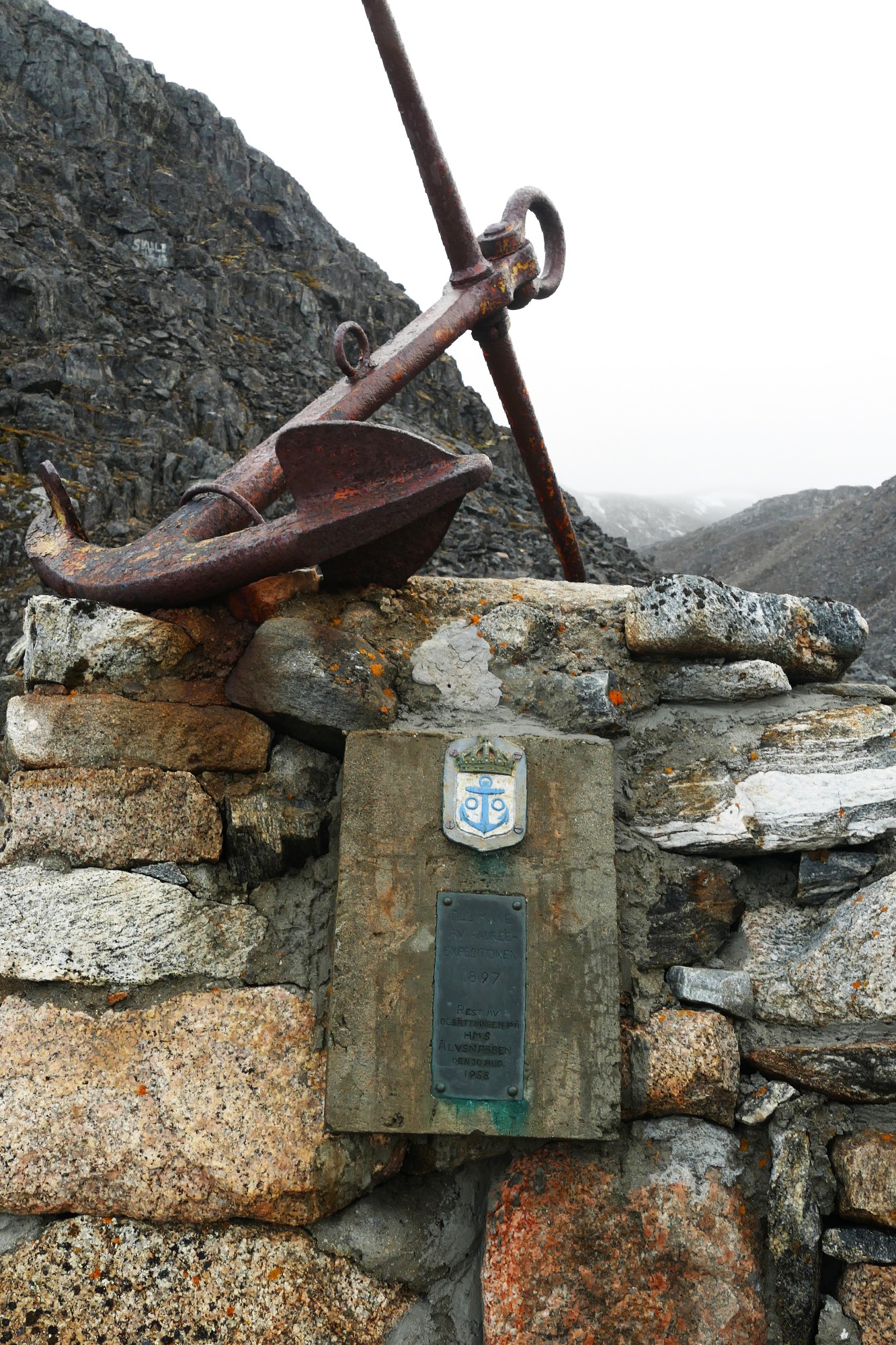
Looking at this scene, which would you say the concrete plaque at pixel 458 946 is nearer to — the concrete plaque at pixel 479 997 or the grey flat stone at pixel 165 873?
the concrete plaque at pixel 479 997

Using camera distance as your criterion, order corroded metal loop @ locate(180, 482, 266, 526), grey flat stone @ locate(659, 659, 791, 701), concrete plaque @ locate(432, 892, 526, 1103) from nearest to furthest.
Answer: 1. concrete plaque @ locate(432, 892, 526, 1103)
2. corroded metal loop @ locate(180, 482, 266, 526)
3. grey flat stone @ locate(659, 659, 791, 701)

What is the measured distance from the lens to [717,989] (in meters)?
1.96

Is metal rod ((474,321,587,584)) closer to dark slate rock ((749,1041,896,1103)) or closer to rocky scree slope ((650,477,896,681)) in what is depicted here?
rocky scree slope ((650,477,896,681))

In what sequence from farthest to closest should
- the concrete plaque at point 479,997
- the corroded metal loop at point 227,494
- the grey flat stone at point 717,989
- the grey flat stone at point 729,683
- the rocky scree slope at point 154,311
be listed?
the rocky scree slope at point 154,311, the grey flat stone at point 729,683, the corroded metal loop at point 227,494, the grey flat stone at point 717,989, the concrete plaque at point 479,997

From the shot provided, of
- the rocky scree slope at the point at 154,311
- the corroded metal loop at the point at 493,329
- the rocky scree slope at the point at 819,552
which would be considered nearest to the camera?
the corroded metal loop at the point at 493,329

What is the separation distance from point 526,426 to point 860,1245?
7.67 ft

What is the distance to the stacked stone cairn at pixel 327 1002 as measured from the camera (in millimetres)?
1735

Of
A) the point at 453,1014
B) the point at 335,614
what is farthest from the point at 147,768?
the point at 453,1014

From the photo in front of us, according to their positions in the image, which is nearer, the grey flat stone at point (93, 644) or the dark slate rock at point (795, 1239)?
the dark slate rock at point (795, 1239)

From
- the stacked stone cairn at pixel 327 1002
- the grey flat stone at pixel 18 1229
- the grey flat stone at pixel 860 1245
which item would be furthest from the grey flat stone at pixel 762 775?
the grey flat stone at pixel 18 1229

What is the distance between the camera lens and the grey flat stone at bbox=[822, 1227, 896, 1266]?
5.58 ft

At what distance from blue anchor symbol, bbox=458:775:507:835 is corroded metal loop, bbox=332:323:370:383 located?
1.20m

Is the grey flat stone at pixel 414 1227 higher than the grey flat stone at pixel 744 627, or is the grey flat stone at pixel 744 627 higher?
the grey flat stone at pixel 744 627

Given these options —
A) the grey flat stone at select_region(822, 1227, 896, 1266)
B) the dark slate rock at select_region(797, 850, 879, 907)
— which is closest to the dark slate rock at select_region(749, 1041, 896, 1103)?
the grey flat stone at select_region(822, 1227, 896, 1266)
